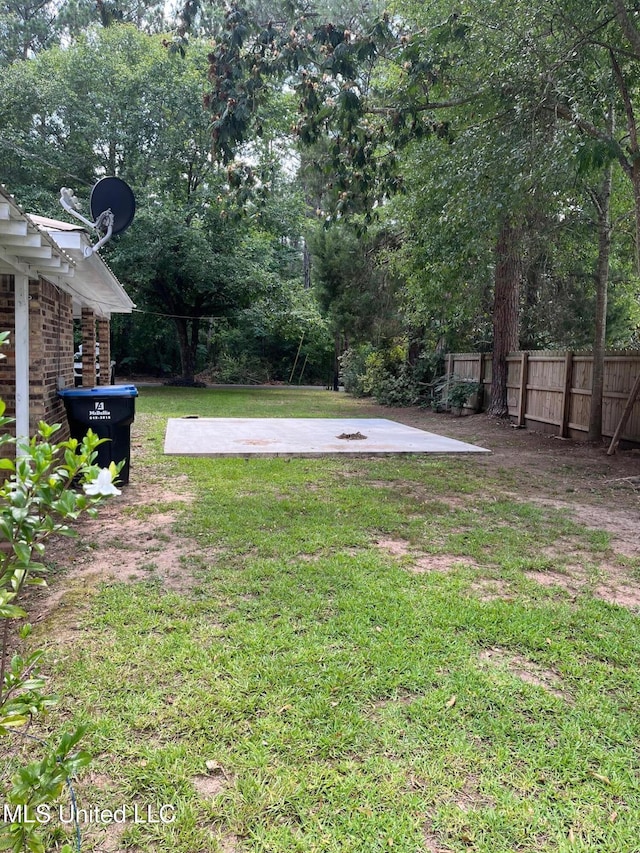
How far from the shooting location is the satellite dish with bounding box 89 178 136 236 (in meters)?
6.13

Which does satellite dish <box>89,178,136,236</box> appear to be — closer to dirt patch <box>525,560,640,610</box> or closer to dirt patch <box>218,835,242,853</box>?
dirt patch <box>525,560,640,610</box>

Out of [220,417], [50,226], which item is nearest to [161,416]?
[220,417]

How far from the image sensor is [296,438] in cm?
930

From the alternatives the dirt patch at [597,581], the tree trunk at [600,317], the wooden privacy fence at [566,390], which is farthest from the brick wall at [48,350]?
the wooden privacy fence at [566,390]

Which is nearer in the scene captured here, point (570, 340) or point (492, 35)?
point (492, 35)

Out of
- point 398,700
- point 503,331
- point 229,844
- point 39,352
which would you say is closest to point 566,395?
point 503,331

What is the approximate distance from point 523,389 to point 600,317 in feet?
8.34

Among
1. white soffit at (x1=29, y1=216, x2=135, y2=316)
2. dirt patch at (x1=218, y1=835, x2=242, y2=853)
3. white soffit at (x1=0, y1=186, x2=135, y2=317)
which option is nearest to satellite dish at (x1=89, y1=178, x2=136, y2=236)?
white soffit at (x1=29, y1=216, x2=135, y2=316)

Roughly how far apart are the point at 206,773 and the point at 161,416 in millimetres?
10877

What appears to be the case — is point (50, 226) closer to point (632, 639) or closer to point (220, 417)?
point (632, 639)

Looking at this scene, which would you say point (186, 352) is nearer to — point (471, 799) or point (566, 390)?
point (566, 390)

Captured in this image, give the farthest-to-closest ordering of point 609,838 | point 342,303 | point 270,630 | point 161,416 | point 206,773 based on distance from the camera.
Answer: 1. point 342,303
2. point 161,416
3. point 270,630
4. point 206,773
5. point 609,838

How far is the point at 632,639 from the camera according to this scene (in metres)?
2.89

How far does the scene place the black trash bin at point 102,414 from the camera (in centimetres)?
547
